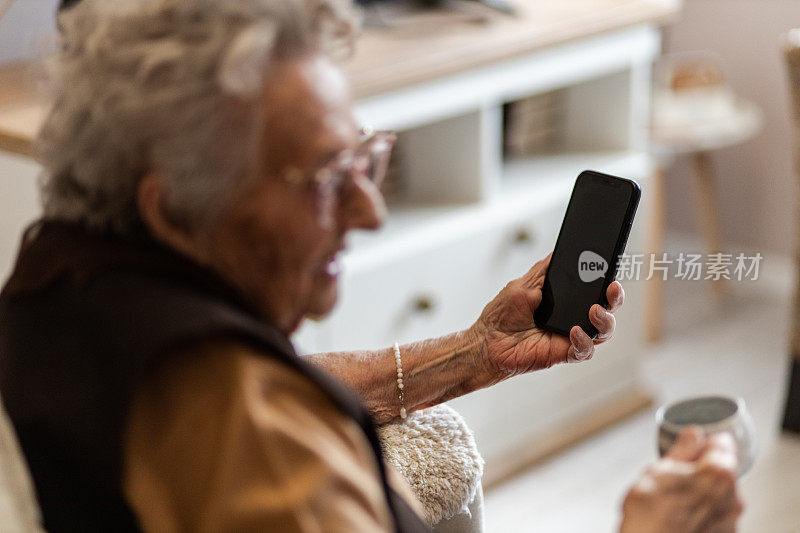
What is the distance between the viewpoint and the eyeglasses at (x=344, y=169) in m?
0.69

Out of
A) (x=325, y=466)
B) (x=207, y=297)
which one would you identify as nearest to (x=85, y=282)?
(x=207, y=297)

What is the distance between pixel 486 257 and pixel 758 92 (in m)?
1.26

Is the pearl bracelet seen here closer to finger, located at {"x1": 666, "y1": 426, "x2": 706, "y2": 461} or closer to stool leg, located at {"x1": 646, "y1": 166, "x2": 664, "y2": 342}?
finger, located at {"x1": 666, "y1": 426, "x2": 706, "y2": 461}

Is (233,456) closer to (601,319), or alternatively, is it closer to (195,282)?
(195,282)

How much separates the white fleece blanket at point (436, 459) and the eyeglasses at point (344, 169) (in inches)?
15.9

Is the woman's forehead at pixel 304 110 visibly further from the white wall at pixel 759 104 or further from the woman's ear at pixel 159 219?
the white wall at pixel 759 104

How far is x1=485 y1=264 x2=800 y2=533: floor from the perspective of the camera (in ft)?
6.45

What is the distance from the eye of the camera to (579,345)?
3.72 feet

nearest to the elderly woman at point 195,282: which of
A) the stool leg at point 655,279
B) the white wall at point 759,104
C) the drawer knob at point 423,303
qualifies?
the drawer knob at point 423,303

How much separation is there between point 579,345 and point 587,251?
107 mm

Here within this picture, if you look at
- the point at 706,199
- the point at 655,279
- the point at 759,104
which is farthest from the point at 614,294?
the point at 759,104

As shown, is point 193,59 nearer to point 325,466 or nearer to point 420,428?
point 325,466

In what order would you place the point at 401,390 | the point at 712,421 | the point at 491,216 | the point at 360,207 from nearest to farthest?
1. the point at 360,207
2. the point at 712,421
3. the point at 401,390
4. the point at 491,216

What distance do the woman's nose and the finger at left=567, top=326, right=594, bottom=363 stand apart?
1.44 feet
